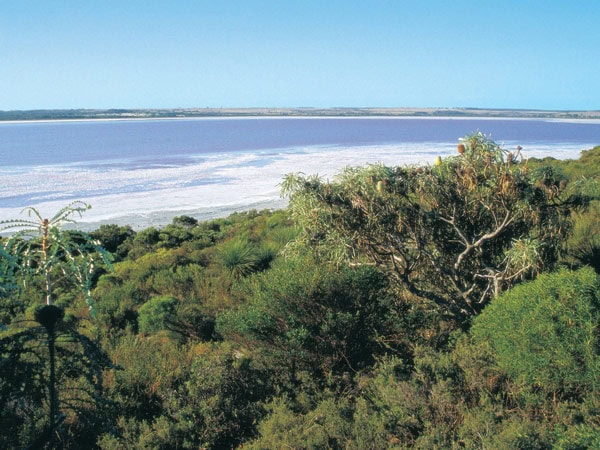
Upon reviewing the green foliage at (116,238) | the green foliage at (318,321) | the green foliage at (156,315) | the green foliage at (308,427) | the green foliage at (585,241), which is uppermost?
the green foliage at (585,241)

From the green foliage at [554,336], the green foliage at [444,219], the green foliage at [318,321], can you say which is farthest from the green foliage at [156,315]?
the green foliage at [554,336]

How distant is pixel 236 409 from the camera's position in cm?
524

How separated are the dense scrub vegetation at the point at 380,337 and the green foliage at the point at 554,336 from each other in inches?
0.6

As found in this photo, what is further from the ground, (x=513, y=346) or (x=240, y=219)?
(x=513, y=346)

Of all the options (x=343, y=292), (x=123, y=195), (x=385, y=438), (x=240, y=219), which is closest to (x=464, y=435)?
(x=385, y=438)

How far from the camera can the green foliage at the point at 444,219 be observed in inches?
248

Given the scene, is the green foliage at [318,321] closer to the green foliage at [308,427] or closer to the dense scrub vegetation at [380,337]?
the dense scrub vegetation at [380,337]

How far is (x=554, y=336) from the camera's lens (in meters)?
4.38

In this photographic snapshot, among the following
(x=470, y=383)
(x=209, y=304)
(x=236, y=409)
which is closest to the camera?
(x=470, y=383)

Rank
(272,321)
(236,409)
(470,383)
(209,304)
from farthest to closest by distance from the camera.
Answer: (209,304), (272,321), (236,409), (470,383)

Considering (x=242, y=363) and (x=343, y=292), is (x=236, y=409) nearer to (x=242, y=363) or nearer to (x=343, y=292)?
Result: (x=242, y=363)

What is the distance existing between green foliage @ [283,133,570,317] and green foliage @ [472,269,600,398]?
1.23 meters

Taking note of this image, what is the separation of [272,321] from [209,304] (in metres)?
3.01

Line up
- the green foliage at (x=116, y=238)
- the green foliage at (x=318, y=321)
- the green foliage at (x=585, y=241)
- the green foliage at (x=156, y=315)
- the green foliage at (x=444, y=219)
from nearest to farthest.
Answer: the green foliage at (x=318, y=321) < the green foliage at (x=444, y=219) < the green foliage at (x=585, y=241) < the green foliage at (x=156, y=315) < the green foliage at (x=116, y=238)
